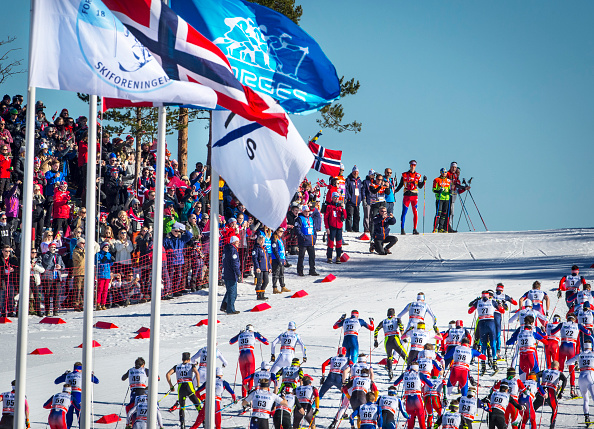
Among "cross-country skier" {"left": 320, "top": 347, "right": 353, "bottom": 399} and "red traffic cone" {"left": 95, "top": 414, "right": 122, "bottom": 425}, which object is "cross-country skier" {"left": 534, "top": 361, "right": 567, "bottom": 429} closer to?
"cross-country skier" {"left": 320, "top": 347, "right": 353, "bottom": 399}

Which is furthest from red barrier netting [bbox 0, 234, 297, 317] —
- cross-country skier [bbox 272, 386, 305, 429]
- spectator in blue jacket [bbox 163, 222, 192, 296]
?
cross-country skier [bbox 272, 386, 305, 429]

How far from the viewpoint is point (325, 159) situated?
23.7m

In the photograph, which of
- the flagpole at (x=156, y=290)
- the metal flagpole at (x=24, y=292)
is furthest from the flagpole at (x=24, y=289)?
the flagpole at (x=156, y=290)

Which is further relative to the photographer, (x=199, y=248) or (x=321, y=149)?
(x=321, y=149)

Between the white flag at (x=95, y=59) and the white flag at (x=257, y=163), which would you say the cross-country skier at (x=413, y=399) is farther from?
the white flag at (x=95, y=59)

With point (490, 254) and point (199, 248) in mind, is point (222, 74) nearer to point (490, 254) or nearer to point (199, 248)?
Answer: point (199, 248)

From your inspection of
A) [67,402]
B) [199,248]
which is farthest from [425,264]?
[67,402]

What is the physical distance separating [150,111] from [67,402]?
21.4 metres

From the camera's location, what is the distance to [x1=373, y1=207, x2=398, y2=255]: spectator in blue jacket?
27.3 meters

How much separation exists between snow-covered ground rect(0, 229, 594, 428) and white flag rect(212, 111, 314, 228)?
5348 mm

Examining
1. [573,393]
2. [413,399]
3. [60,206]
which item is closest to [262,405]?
[413,399]

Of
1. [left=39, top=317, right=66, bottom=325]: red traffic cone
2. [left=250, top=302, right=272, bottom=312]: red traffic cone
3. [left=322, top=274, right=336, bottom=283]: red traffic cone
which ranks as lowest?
[left=39, top=317, right=66, bottom=325]: red traffic cone

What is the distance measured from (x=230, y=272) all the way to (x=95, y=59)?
12007 millimetres

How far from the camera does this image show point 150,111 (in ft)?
106
